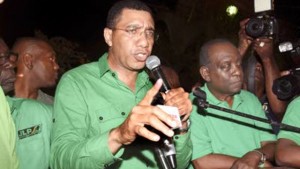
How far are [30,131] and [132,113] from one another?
2.32 metres

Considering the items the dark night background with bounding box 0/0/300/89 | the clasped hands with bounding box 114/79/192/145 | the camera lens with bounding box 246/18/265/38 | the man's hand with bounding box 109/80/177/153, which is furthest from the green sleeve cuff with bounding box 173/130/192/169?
the dark night background with bounding box 0/0/300/89

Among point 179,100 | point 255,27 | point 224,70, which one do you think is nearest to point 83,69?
point 179,100

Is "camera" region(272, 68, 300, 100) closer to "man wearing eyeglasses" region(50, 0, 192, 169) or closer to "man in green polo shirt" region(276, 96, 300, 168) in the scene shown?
"man in green polo shirt" region(276, 96, 300, 168)

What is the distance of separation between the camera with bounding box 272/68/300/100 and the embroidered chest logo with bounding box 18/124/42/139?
96.3 inches

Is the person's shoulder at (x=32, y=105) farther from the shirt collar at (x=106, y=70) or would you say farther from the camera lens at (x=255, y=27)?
the camera lens at (x=255, y=27)

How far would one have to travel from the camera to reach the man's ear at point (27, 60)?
518 centimetres

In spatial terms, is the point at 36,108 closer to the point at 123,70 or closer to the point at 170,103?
the point at 123,70

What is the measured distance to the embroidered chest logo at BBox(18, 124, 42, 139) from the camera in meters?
4.19

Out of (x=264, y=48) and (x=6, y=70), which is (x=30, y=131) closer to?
(x=6, y=70)

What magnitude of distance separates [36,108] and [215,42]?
211 cm

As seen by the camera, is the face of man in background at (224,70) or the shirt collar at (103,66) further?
the face of man in background at (224,70)

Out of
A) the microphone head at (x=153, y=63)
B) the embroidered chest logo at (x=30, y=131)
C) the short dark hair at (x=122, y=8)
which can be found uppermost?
the short dark hair at (x=122, y=8)

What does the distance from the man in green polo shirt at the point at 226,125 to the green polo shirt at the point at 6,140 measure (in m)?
2.07

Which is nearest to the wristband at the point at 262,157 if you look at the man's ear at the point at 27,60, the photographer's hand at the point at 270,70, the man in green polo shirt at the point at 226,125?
the man in green polo shirt at the point at 226,125
